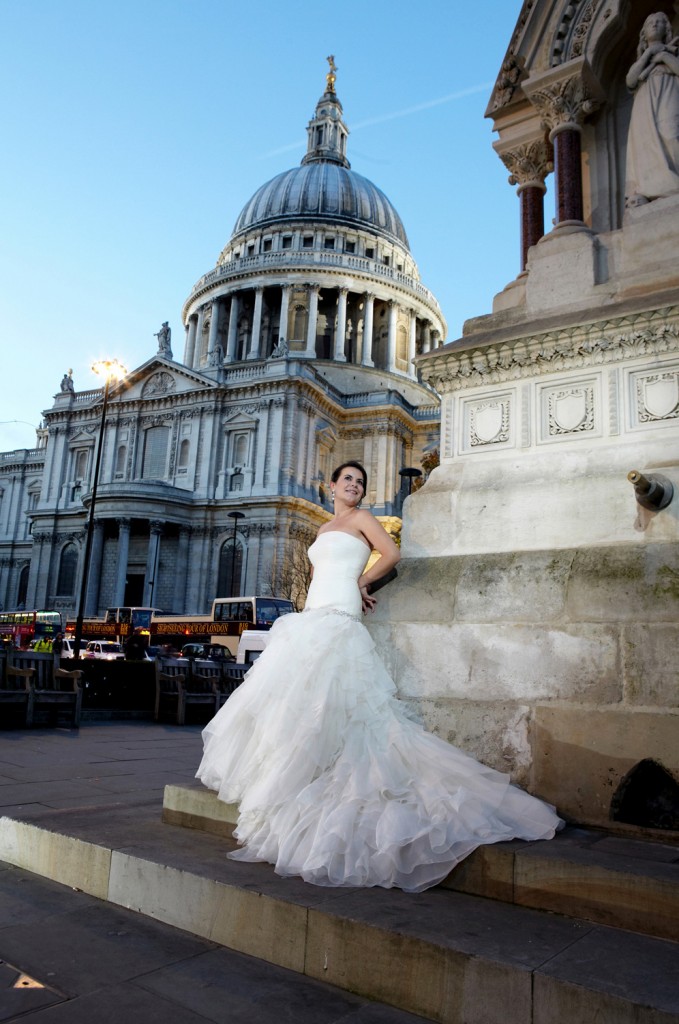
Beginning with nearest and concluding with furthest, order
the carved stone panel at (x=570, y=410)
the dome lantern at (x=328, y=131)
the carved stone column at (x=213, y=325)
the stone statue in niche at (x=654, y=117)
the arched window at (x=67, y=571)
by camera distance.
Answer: the carved stone panel at (x=570, y=410)
the stone statue in niche at (x=654, y=117)
the arched window at (x=67, y=571)
the carved stone column at (x=213, y=325)
the dome lantern at (x=328, y=131)

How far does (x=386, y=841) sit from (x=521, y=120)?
5958 millimetres

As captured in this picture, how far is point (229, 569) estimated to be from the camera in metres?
54.2

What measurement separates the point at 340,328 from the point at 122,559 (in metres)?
30.8

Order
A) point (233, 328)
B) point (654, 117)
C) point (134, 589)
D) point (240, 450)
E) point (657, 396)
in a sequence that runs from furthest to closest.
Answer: point (233, 328)
point (240, 450)
point (134, 589)
point (654, 117)
point (657, 396)

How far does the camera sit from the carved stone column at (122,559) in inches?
2068

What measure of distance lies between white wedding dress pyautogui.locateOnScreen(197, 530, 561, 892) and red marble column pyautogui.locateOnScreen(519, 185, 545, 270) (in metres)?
3.62

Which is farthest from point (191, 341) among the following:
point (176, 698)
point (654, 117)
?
point (654, 117)

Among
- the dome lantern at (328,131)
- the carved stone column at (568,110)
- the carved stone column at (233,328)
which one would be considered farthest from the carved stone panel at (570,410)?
the dome lantern at (328,131)

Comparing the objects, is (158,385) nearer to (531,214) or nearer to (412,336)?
(412,336)

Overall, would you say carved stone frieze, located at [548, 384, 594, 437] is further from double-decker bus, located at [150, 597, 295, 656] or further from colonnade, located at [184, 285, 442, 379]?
colonnade, located at [184, 285, 442, 379]

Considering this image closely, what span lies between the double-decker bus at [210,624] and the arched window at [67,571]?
14.7m

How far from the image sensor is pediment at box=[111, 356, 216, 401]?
2307 inches

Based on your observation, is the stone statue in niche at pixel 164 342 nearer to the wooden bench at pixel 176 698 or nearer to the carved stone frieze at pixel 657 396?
the wooden bench at pixel 176 698

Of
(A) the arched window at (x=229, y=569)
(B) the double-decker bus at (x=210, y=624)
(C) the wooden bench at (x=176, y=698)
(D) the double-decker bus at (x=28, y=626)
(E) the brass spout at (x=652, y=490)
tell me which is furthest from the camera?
(A) the arched window at (x=229, y=569)
